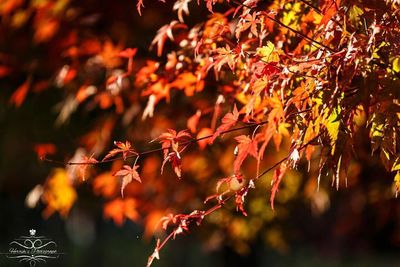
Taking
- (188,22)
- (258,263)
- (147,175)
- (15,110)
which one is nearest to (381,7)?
(188,22)

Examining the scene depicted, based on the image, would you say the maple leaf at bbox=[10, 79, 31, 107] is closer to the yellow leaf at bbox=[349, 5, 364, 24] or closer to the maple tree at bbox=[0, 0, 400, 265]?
the maple tree at bbox=[0, 0, 400, 265]

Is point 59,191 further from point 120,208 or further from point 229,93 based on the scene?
point 229,93

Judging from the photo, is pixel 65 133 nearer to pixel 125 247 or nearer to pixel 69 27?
pixel 69 27

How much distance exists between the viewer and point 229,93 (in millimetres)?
4246

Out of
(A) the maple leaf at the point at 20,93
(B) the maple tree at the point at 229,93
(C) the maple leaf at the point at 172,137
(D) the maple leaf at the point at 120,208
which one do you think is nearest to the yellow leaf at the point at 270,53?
(B) the maple tree at the point at 229,93

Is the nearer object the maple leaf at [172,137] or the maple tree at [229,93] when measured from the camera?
the maple tree at [229,93]

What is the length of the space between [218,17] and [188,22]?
127 inches

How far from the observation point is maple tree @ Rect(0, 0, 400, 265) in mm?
2980

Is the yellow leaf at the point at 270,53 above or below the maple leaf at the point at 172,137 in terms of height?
above

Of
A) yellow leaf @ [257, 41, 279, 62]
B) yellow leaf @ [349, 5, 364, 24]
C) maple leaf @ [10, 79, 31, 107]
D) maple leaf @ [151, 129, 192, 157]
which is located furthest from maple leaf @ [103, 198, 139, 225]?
yellow leaf @ [349, 5, 364, 24]

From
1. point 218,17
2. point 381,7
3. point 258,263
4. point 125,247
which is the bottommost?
point 125,247

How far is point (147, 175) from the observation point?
754 centimetres

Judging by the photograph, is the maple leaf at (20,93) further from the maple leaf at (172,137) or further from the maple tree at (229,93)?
the maple leaf at (172,137)

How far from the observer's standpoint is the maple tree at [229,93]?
2980 millimetres
